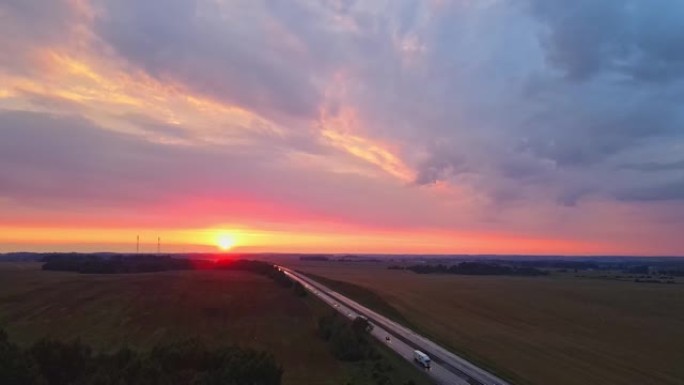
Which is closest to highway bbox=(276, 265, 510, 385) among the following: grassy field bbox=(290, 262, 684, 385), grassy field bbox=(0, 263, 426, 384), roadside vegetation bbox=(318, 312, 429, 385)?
roadside vegetation bbox=(318, 312, 429, 385)

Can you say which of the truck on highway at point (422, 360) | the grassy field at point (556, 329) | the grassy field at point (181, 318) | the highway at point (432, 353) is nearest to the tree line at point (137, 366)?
the grassy field at point (181, 318)

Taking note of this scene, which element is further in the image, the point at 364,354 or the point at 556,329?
the point at 556,329

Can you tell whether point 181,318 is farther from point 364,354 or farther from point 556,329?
point 556,329

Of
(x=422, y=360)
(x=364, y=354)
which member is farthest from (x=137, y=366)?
(x=422, y=360)

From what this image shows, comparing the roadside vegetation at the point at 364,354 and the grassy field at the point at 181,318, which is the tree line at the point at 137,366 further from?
the roadside vegetation at the point at 364,354

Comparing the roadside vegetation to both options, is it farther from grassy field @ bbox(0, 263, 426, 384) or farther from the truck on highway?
the truck on highway

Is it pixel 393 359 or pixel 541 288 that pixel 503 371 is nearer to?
pixel 393 359
